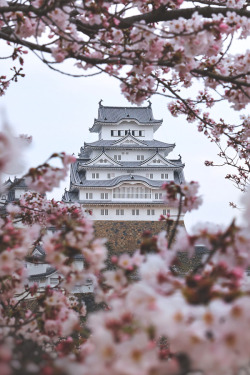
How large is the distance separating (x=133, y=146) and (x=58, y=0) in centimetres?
2765

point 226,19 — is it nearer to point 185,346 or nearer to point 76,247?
point 76,247

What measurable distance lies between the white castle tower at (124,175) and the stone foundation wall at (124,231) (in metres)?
0.46

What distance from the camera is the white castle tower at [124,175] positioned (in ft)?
96.2

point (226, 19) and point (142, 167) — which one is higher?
point (142, 167)

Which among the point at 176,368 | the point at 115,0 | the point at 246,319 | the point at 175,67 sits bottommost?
the point at 176,368

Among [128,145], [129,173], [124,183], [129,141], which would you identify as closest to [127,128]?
[129,141]

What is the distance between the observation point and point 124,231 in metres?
28.8

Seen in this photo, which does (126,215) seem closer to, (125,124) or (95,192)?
(95,192)

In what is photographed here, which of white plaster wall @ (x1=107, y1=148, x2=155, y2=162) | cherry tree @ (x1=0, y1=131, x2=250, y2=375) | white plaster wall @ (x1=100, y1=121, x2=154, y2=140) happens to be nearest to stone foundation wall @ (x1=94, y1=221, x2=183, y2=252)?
white plaster wall @ (x1=107, y1=148, x2=155, y2=162)

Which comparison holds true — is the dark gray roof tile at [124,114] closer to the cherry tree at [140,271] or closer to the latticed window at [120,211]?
the latticed window at [120,211]

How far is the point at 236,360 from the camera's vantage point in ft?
4.18

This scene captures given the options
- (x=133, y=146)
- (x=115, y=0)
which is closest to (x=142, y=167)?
(x=133, y=146)

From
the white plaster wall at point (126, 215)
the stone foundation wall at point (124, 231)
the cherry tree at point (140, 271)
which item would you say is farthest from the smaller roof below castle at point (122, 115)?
the cherry tree at point (140, 271)

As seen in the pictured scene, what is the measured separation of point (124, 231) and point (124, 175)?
4126mm
